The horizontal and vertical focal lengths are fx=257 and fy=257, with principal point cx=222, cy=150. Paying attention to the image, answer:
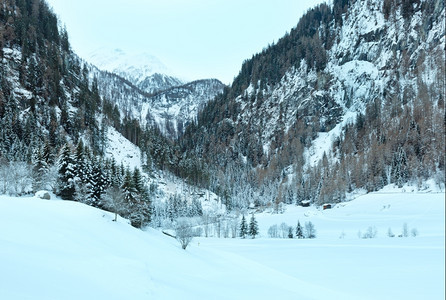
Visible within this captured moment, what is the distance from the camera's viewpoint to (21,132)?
77.9 metres

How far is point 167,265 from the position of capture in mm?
19391

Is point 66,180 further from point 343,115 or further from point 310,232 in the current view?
point 343,115

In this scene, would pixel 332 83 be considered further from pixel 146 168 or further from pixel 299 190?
pixel 146 168

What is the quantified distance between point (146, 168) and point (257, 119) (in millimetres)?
99927

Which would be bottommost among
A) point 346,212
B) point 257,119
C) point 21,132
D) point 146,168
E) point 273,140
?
point 346,212

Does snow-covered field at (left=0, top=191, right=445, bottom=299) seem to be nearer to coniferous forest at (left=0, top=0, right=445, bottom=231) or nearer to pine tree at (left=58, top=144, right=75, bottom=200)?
coniferous forest at (left=0, top=0, right=445, bottom=231)

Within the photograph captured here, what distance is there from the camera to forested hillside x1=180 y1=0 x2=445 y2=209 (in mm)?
106312

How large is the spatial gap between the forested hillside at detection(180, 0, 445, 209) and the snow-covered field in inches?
2327

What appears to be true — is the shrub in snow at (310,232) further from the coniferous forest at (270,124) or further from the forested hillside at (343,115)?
the forested hillside at (343,115)

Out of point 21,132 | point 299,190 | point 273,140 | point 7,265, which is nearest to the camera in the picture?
point 7,265

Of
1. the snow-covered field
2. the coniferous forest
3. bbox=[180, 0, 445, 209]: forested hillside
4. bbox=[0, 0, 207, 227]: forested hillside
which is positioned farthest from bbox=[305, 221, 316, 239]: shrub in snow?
bbox=[180, 0, 445, 209]: forested hillside

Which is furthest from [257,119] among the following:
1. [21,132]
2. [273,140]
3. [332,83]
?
[21,132]

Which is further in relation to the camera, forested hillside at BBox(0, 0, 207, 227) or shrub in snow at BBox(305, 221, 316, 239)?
shrub in snow at BBox(305, 221, 316, 239)

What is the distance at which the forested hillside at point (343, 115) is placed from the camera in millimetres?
106312
